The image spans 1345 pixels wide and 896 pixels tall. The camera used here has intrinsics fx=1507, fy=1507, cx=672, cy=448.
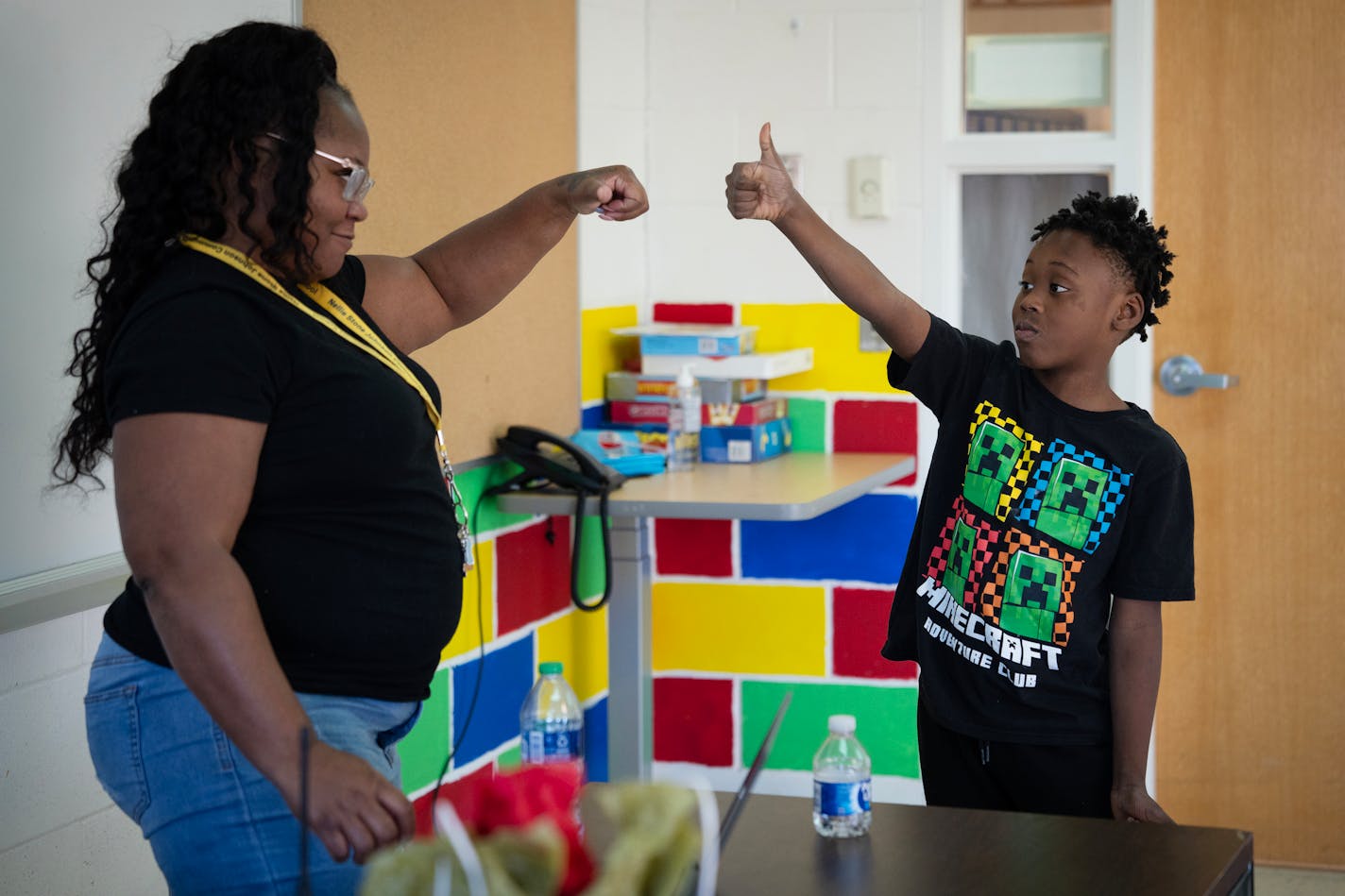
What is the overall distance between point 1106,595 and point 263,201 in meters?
1.14

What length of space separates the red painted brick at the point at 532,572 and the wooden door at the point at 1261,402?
55.1 inches

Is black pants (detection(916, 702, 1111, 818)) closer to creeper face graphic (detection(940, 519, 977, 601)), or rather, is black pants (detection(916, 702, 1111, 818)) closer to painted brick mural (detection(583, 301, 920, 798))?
creeper face graphic (detection(940, 519, 977, 601))

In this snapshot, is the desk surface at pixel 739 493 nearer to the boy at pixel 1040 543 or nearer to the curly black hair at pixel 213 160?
the boy at pixel 1040 543

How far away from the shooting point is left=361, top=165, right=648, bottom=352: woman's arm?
6.10ft

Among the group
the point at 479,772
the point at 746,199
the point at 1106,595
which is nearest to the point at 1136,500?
the point at 1106,595

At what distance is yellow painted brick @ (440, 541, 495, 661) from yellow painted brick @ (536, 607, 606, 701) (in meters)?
0.25

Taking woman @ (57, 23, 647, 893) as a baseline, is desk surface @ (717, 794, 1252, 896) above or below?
below

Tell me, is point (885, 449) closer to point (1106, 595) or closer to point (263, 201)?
point (1106, 595)

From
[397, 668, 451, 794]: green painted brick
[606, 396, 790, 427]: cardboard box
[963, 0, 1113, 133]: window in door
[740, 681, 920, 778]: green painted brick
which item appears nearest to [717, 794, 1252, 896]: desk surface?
[397, 668, 451, 794]: green painted brick

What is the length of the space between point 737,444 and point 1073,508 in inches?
59.9

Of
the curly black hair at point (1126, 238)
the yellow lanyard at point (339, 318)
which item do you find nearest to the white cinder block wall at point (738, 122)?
the curly black hair at point (1126, 238)

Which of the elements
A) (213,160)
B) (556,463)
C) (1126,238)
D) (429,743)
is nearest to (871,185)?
(556,463)

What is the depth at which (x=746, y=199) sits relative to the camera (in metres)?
1.87

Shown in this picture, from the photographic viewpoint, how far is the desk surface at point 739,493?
278 cm
